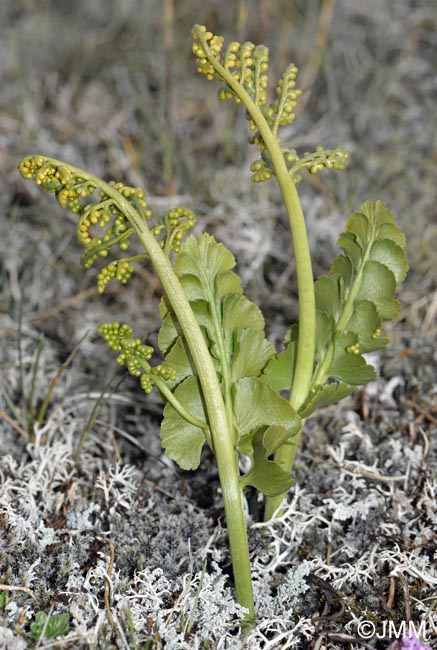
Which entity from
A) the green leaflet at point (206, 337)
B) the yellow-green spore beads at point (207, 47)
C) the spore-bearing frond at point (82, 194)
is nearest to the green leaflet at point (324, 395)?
the green leaflet at point (206, 337)

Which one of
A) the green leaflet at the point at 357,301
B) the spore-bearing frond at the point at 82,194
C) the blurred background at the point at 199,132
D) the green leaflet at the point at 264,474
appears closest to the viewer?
the spore-bearing frond at the point at 82,194

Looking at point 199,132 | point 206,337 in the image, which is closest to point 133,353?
point 206,337

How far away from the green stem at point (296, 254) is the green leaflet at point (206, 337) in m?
0.08

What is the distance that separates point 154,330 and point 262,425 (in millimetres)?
488

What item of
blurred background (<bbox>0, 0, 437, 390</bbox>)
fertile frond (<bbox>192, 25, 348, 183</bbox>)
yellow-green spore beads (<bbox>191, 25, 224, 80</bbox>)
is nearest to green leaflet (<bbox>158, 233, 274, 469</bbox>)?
fertile frond (<bbox>192, 25, 348, 183</bbox>)

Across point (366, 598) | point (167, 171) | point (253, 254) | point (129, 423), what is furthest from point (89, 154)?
point (366, 598)

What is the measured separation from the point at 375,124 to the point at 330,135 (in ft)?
0.82

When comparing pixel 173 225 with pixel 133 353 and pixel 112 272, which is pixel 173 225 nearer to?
pixel 112 272

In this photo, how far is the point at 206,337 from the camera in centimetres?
166

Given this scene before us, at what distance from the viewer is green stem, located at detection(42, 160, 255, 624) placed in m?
1.49

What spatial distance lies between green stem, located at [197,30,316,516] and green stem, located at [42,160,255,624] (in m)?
0.19

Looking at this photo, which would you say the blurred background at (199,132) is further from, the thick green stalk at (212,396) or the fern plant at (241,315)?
the thick green stalk at (212,396)

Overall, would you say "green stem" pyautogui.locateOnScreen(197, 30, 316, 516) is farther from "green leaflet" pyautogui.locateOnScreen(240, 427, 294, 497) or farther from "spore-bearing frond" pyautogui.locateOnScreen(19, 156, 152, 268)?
"spore-bearing frond" pyautogui.locateOnScreen(19, 156, 152, 268)

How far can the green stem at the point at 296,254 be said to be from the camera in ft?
4.93
